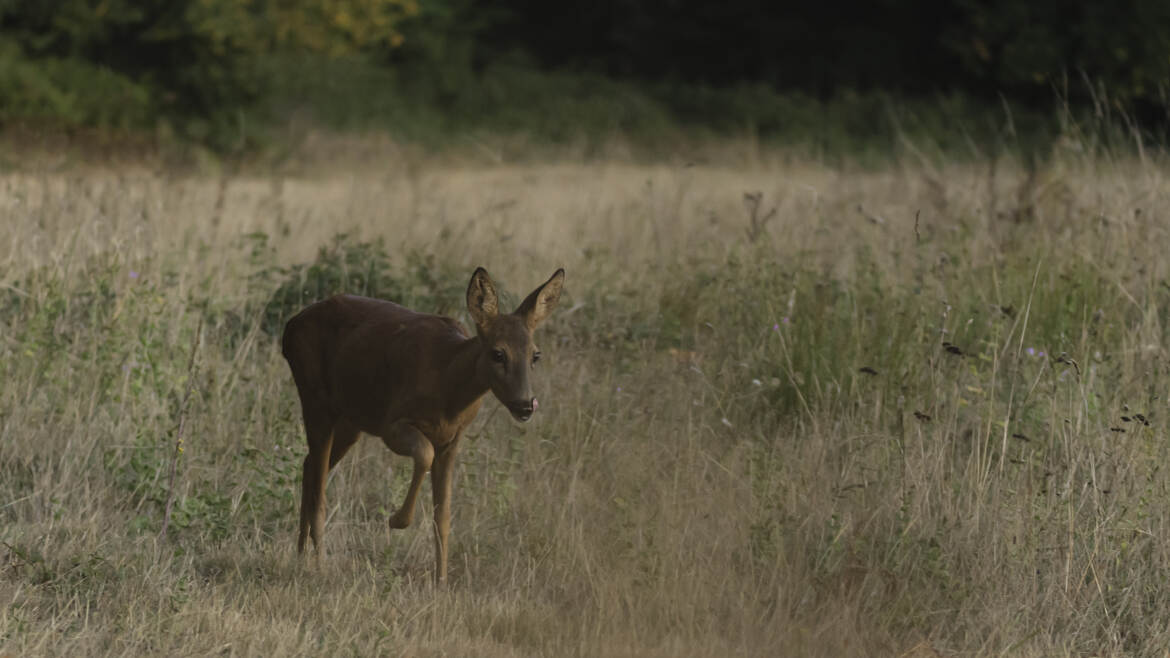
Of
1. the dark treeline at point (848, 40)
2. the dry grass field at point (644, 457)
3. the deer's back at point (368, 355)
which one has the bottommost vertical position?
the dry grass field at point (644, 457)

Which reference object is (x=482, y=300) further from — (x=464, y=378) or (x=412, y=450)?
(x=412, y=450)

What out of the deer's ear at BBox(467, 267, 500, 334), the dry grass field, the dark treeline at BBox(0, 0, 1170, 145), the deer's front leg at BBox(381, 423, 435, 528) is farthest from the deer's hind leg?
the dark treeline at BBox(0, 0, 1170, 145)

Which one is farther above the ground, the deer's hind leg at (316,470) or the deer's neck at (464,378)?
the deer's neck at (464,378)

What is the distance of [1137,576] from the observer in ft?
16.6

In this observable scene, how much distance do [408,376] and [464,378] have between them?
0.64 feet

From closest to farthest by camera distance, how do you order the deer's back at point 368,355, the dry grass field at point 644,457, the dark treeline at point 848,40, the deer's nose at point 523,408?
the deer's nose at point 523,408
the deer's back at point 368,355
the dry grass field at point 644,457
the dark treeline at point 848,40

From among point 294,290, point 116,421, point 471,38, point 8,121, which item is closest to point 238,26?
point 8,121

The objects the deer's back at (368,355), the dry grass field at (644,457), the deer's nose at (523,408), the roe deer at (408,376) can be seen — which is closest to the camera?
the deer's nose at (523,408)

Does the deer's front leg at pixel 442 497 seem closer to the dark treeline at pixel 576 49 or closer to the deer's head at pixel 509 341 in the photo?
the deer's head at pixel 509 341

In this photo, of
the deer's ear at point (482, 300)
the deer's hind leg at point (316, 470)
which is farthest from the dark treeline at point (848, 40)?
the deer's ear at point (482, 300)

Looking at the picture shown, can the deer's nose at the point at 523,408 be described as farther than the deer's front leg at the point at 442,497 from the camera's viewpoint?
No

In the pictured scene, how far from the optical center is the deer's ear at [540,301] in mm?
4250

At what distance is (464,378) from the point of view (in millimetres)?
4293

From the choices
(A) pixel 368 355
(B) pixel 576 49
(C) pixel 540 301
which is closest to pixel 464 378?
(C) pixel 540 301
